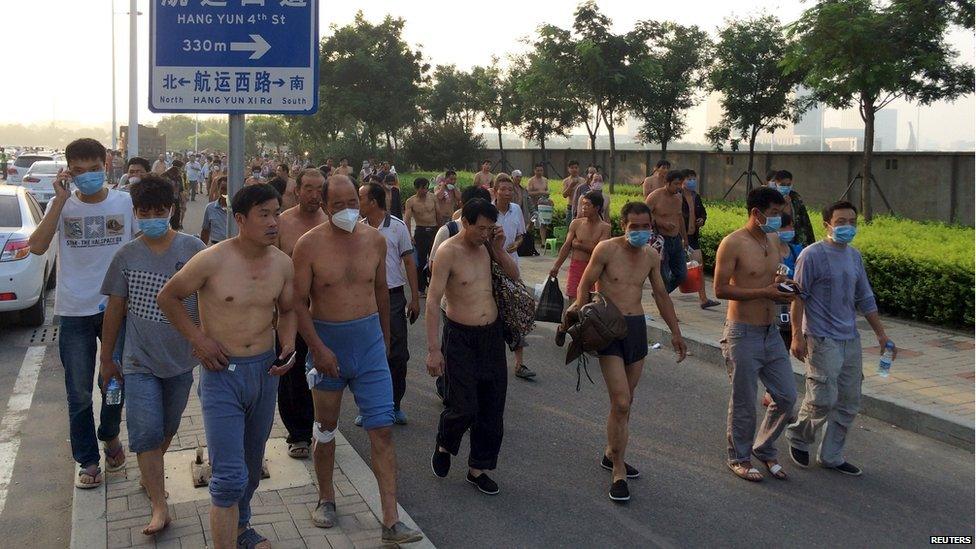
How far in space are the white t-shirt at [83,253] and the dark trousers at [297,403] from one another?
1.25 metres

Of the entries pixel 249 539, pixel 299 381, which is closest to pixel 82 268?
pixel 299 381

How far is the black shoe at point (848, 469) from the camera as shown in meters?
6.03

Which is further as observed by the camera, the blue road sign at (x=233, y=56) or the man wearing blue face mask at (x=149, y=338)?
the blue road sign at (x=233, y=56)

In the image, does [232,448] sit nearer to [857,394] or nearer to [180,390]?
[180,390]

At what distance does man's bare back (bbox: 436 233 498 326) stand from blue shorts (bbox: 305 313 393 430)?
757 mm

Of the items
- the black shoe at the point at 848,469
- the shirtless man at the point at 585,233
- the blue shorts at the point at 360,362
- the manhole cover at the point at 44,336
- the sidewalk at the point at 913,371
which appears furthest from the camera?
the manhole cover at the point at 44,336

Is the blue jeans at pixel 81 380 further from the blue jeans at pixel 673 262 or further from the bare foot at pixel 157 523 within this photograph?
the blue jeans at pixel 673 262

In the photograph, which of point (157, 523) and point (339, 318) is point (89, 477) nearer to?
point (157, 523)

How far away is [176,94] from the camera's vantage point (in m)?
5.47

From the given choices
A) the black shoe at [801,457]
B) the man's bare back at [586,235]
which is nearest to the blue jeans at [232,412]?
the black shoe at [801,457]

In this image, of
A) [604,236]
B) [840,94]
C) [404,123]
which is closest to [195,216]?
[404,123]

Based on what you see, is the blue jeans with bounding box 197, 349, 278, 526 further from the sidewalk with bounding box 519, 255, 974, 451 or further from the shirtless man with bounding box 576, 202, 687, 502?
the sidewalk with bounding box 519, 255, 974, 451

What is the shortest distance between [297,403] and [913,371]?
204 inches

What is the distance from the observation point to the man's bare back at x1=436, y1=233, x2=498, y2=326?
5.58 metres
